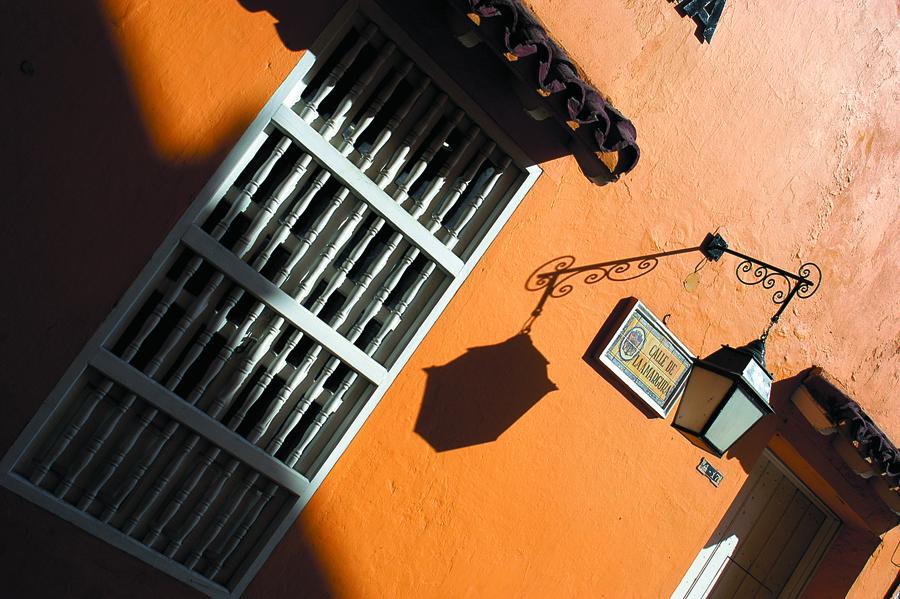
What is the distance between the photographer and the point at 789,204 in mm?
5656

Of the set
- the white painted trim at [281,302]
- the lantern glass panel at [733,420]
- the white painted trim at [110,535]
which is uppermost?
the lantern glass panel at [733,420]

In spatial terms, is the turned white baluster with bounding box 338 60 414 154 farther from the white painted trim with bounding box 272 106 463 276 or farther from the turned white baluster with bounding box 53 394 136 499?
the turned white baluster with bounding box 53 394 136 499

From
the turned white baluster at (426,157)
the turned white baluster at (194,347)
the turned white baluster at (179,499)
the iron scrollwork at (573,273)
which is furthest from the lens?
the iron scrollwork at (573,273)

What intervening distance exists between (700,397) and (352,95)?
91.2 inches

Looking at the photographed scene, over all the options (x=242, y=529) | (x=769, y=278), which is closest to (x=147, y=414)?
(x=242, y=529)

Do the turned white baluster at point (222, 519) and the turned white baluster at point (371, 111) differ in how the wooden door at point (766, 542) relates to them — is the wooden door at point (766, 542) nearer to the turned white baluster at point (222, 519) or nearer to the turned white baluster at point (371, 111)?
the turned white baluster at point (222, 519)

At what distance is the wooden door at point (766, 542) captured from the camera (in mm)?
5832

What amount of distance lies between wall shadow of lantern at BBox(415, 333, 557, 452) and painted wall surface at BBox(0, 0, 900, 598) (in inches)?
0.7

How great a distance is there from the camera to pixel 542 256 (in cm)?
461

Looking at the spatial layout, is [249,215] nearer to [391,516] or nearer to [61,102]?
[61,102]

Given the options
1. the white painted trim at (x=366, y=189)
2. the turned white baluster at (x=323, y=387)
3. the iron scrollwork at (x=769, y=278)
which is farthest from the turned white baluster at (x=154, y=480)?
→ the iron scrollwork at (x=769, y=278)

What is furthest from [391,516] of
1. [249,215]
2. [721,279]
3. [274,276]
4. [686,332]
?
[721,279]

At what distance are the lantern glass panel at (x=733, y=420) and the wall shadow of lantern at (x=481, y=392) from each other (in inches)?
35.9

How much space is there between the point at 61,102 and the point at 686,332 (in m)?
3.65
